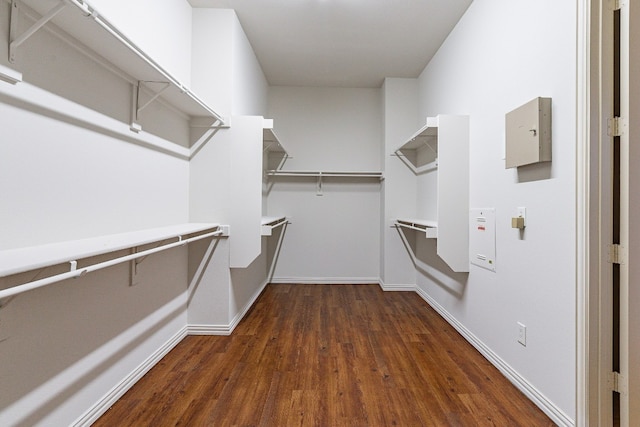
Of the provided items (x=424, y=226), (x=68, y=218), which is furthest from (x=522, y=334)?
(x=68, y=218)

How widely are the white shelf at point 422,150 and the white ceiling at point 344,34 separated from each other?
2.99ft

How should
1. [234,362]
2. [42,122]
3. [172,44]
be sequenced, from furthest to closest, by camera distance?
[172,44], [234,362], [42,122]

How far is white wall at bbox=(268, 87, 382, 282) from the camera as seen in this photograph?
4.56 meters

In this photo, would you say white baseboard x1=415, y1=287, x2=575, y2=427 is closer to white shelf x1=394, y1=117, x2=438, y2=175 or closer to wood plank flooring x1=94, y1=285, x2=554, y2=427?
wood plank flooring x1=94, y1=285, x2=554, y2=427

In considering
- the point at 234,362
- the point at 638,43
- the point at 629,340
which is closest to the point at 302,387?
the point at 234,362

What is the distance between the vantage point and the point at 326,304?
3.59 m

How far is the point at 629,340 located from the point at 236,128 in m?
2.73

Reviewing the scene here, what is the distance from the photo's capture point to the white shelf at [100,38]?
1.17 meters

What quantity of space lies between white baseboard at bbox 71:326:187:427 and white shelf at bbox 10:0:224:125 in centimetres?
155

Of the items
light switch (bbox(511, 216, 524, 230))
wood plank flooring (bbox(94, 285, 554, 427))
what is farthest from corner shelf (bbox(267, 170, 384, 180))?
light switch (bbox(511, 216, 524, 230))

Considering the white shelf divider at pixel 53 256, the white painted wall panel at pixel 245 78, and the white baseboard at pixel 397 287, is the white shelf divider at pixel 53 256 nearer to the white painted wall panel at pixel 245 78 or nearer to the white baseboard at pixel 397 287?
the white painted wall panel at pixel 245 78

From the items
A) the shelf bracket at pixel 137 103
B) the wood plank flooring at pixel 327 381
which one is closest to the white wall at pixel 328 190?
the wood plank flooring at pixel 327 381

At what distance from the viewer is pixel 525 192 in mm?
1907

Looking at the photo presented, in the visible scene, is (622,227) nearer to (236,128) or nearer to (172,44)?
(236,128)
